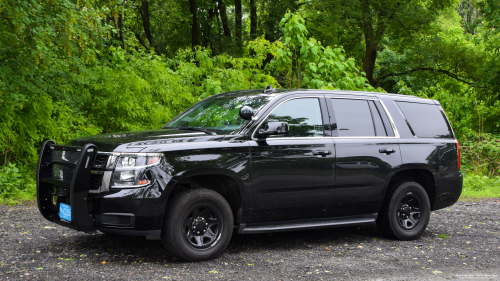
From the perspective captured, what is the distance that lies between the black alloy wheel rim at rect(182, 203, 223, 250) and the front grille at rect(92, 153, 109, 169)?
94 cm

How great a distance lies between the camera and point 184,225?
16.4 feet

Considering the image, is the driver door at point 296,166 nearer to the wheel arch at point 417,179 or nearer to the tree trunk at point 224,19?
the wheel arch at point 417,179

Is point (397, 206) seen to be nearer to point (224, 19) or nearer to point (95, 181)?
point (95, 181)

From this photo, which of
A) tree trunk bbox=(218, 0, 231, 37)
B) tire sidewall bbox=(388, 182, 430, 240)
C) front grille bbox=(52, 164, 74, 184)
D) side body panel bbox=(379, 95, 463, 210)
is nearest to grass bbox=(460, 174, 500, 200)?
side body panel bbox=(379, 95, 463, 210)

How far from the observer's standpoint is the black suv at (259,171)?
475 centimetres

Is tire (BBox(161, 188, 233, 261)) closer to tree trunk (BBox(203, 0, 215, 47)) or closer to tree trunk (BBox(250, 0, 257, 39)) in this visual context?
tree trunk (BBox(250, 0, 257, 39))

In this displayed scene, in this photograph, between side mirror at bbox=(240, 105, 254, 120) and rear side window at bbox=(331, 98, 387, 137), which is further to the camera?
rear side window at bbox=(331, 98, 387, 137)

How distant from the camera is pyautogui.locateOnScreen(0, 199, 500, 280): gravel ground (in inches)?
186

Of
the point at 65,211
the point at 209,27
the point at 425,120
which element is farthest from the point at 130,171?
the point at 209,27

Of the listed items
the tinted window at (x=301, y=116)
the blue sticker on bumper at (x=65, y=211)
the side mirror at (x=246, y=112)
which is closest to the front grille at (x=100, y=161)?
the blue sticker on bumper at (x=65, y=211)

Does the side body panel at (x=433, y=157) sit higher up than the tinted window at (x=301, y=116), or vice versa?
the tinted window at (x=301, y=116)

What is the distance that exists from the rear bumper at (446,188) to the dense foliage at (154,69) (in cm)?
533

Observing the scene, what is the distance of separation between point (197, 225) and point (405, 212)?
121 inches

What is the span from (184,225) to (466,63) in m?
21.9
